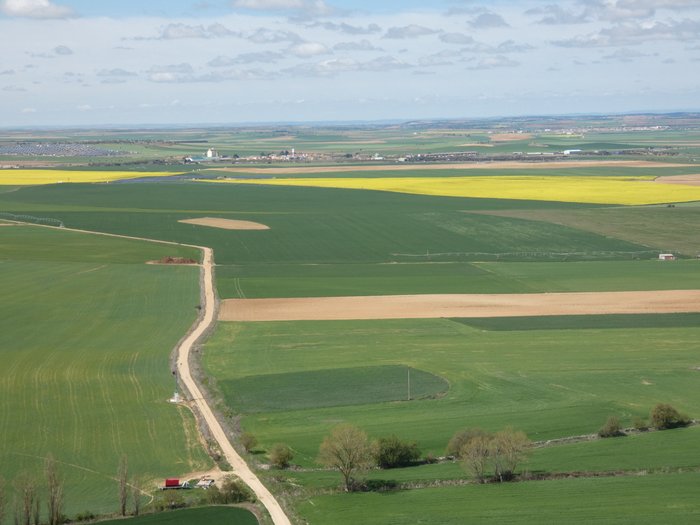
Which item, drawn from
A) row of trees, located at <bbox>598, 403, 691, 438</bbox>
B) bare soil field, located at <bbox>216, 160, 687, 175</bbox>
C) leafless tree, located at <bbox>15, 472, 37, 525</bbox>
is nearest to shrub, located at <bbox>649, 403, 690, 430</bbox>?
row of trees, located at <bbox>598, 403, 691, 438</bbox>

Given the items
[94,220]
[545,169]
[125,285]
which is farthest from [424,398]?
[545,169]

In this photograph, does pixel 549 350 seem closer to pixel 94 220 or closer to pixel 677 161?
pixel 94 220

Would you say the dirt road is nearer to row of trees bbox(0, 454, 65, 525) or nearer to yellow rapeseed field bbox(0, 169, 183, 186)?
row of trees bbox(0, 454, 65, 525)

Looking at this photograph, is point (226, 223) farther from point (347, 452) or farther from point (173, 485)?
point (347, 452)

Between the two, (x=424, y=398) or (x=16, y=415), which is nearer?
(x=16, y=415)

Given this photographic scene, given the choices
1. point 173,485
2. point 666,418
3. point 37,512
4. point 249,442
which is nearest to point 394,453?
point 249,442

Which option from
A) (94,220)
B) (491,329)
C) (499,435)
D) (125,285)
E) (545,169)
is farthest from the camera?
(545,169)
